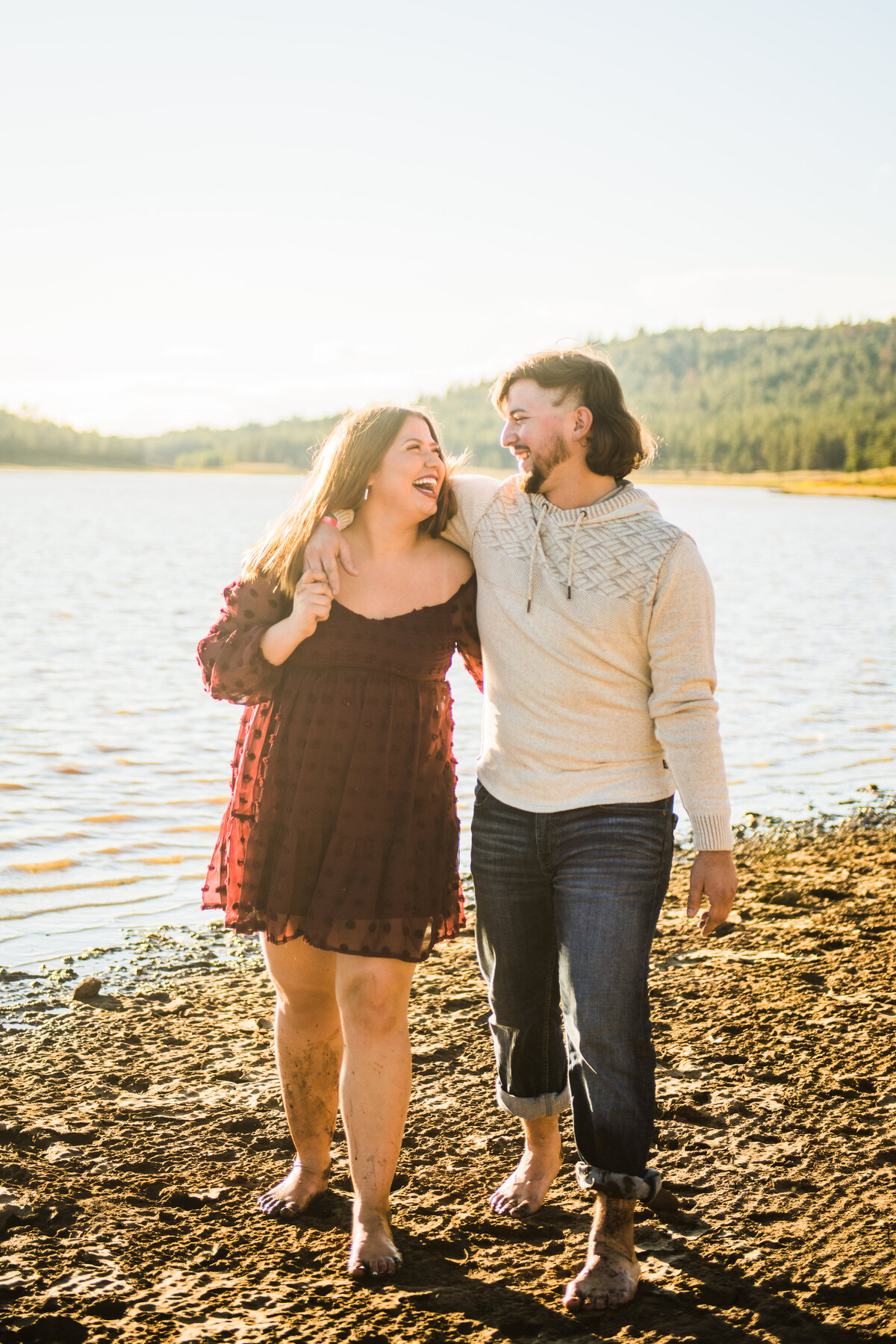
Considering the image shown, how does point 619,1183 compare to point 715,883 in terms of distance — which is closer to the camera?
point 619,1183

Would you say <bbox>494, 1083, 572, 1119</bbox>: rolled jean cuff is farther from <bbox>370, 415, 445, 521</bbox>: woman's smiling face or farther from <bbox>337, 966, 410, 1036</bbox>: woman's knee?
<bbox>370, 415, 445, 521</bbox>: woman's smiling face

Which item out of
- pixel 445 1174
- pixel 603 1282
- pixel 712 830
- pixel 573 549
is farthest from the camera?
pixel 445 1174

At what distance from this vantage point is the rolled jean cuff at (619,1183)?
273 cm

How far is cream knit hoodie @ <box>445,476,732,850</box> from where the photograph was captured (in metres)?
2.79

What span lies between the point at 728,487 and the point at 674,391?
226 feet

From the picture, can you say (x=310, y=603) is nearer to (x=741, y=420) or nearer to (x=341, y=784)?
(x=341, y=784)

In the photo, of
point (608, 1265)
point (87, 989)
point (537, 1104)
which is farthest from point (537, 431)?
point (87, 989)

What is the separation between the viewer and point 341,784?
118 inches

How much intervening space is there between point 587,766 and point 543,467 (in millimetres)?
760

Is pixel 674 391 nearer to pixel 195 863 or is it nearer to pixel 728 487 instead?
pixel 728 487

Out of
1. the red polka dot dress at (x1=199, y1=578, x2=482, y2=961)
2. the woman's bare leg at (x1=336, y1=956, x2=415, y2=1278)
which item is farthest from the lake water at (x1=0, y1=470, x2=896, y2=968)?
the woman's bare leg at (x1=336, y1=956, x2=415, y2=1278)

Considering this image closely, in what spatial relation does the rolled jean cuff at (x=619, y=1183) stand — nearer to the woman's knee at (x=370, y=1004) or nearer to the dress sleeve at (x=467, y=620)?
the woman's knee at (x=370, y=1004)

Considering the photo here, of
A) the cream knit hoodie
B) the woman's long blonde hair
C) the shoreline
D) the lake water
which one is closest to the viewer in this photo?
the cream knit hoodie

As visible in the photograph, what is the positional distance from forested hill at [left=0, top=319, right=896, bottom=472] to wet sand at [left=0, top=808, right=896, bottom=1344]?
8367 centimetres
